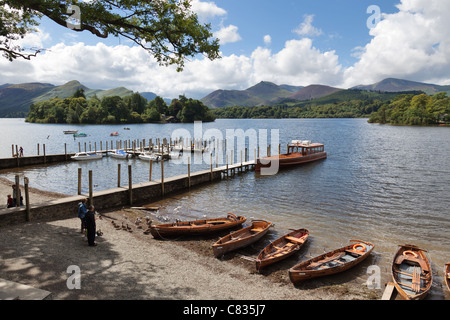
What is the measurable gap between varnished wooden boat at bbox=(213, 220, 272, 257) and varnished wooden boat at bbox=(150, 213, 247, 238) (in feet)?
4.35

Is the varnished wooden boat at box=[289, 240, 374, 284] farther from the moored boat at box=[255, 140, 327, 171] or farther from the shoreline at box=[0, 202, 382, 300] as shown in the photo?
the moored boat at box=[255, 140, 327, 171]

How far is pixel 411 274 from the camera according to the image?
1178 cm

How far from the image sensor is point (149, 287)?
937cm

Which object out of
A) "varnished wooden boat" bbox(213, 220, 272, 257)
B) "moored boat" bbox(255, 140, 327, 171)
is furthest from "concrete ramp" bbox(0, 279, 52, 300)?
"moored boat" bbox(255, 140, 327, 171)

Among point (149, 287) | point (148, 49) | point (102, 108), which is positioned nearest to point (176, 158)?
point (148, 49)

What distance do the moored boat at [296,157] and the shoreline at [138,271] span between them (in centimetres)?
2549

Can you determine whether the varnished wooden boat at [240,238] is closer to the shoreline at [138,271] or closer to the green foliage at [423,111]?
the shoreline at [138,271]

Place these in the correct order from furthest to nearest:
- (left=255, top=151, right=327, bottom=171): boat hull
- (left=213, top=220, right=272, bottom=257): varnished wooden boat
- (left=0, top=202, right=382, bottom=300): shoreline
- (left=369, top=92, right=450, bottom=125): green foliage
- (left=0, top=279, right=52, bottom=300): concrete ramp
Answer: (left=369, top=92, right=450, bottom=125): green foliage
(left=255, top=151, right=327, bottom=171): boat hull
(left=213, top=220, right=272, bottom=257): varnished wooden boat
(left=0, top=202, right=382, bottom=300): shoreline
(left=0, top=279, right=52, bottom=300): concrete ramp

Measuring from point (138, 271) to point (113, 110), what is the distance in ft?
529

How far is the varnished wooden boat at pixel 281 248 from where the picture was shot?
1229 cm

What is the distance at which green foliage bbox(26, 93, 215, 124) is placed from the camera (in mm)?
154150

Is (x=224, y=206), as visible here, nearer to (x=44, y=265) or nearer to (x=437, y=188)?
(x=44, y=265)

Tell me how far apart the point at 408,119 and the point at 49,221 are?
545ft

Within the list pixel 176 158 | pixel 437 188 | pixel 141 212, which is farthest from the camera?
pixel 176 158
